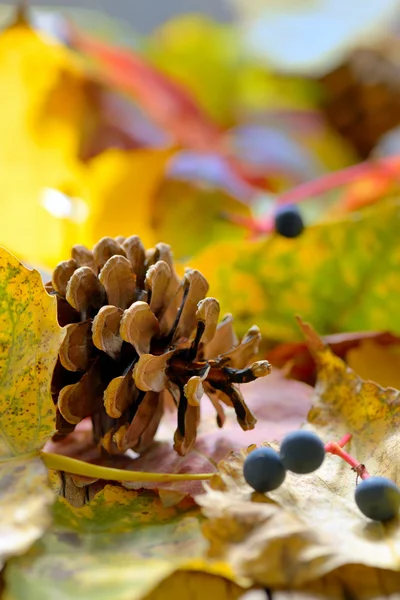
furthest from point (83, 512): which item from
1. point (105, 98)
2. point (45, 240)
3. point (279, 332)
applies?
point (105, 98)

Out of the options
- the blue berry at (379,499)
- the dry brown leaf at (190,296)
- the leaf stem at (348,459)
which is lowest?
the leaf stem at (348,459)

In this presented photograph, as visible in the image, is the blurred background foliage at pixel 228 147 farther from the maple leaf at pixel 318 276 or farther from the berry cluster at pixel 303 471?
the berry cluster at pixel 303 471

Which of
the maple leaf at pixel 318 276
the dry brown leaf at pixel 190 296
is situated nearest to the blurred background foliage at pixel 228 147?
the maple leaf at pixel 318 276

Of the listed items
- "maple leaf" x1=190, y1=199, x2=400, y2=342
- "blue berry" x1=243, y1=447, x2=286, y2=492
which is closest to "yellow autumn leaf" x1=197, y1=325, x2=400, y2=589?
"blue berry" x1=243, y1=447, x2=286, y2=492

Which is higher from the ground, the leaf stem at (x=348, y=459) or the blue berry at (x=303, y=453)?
the blue berry at (x=303, y=453)

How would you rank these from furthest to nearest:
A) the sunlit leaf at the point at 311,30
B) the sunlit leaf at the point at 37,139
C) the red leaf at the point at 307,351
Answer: the sunlit leaf at the point at 311,30
the sunlit leaf at the point at 37,139
the red leaf at the point at 307,351

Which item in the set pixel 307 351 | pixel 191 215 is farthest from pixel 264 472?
pixel 191 215

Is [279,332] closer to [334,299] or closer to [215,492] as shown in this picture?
[334,299]
